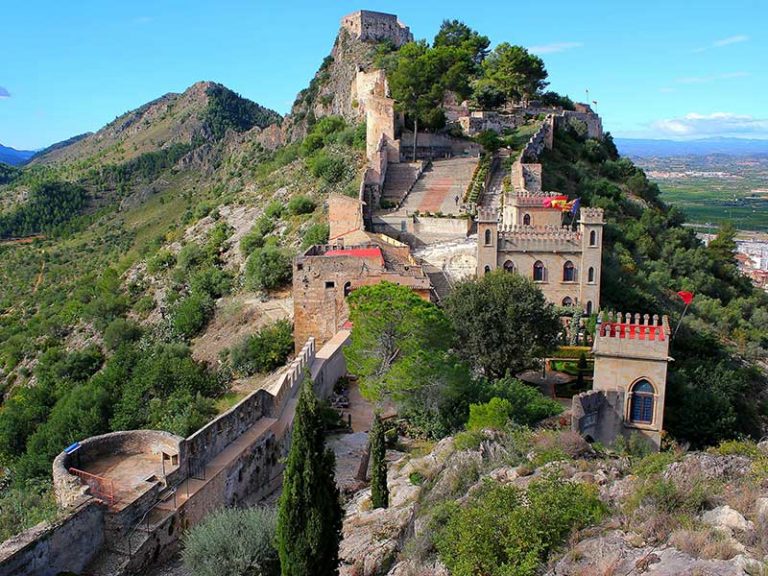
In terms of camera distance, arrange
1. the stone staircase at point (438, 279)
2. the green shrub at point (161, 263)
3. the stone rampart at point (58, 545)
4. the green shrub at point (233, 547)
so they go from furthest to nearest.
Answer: the green shrub at point (161, 263) < the stone staircase at point (438, 279) < the green shrub at point (233, 547) < the stone rampart at point (58, 545)

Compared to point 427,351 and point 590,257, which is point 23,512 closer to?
point 427,351

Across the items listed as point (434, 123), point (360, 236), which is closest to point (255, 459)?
point (360, 236)

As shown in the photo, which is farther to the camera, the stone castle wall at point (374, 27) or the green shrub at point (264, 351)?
the stone castle wall at point (374, 27)

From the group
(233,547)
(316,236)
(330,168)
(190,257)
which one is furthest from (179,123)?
(233,547)

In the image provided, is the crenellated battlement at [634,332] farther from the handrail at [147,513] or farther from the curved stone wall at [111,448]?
the handrail at [147,513]

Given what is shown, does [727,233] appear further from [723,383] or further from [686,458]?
[686,458]

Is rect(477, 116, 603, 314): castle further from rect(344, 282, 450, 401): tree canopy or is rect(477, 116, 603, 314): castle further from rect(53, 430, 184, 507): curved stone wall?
rect(53, 430, 184, 507): curved stone wall

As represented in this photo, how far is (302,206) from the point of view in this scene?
42969mm

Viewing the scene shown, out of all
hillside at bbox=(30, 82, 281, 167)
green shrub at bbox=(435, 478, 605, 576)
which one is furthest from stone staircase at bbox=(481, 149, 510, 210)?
hillside at bbox=(30, 82, 281, 167)

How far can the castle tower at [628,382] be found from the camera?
703 inches

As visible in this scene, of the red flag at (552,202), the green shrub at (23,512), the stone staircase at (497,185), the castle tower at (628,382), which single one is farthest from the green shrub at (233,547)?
the stone staircase at (497,185)

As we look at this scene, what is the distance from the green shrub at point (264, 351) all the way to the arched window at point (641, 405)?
12.8 meters

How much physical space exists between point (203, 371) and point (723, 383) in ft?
62.2

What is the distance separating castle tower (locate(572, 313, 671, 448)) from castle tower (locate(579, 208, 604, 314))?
9848 mm
